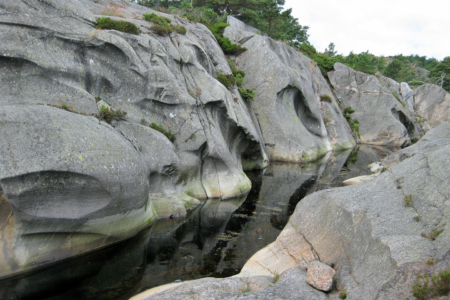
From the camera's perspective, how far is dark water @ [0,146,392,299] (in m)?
8.91

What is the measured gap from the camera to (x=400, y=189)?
9273 millimetres

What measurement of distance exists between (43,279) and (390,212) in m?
10.3

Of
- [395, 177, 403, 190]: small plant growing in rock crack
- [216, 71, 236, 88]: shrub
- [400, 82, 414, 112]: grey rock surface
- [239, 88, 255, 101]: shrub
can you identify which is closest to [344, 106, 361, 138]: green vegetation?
[400, 82, 414, 112]: grey rock surface

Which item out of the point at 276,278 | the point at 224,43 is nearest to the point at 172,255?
the point at 276,278

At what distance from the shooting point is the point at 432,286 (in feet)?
18.4

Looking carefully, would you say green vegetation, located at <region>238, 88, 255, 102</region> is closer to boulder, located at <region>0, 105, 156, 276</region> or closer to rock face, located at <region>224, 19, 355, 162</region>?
rock face, located at <region>224, 19, 355, 162</region>

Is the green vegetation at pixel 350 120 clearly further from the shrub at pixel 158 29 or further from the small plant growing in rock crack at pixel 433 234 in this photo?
the small plant growing in rock crack at pixel 433 234

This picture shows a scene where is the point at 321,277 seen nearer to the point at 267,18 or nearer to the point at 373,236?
the point at 373,236

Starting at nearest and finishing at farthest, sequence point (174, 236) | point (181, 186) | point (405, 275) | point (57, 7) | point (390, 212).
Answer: point (405, 275) → point (390, 212) → point (174, 236) → point (57, 7) → point (181, 186)

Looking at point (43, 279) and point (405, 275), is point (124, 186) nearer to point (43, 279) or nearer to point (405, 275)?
point (43, 279)

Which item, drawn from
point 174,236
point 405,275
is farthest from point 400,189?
point 174,236

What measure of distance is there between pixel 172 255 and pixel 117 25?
12.7 meters

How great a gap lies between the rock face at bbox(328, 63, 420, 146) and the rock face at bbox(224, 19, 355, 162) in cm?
1838

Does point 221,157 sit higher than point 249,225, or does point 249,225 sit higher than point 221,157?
point 221,157
